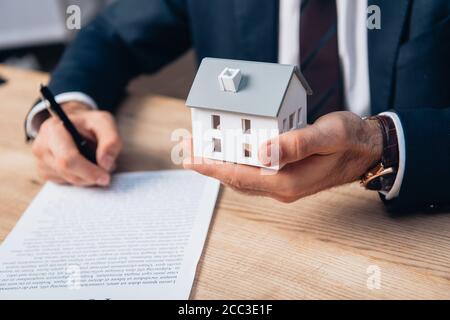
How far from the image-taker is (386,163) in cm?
67

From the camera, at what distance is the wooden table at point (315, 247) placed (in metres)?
0.59

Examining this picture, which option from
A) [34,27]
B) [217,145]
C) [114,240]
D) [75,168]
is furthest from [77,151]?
[34,27]

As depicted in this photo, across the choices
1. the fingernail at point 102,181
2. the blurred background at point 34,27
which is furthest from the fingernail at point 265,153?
the blurred background at point 34,27

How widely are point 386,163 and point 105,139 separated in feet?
1.52

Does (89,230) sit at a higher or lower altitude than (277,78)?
lower

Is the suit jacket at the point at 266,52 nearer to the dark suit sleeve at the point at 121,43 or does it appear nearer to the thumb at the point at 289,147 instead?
the dark suit sleeve at the point at 121,43

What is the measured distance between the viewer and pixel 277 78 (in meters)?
0.52

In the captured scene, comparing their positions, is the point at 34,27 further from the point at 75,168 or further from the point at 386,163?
the point at 386,163

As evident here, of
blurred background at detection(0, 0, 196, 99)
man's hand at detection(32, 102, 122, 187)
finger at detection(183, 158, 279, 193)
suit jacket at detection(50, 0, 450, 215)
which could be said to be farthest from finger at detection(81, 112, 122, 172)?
blurred background at detection(0, 0, 196, 99)

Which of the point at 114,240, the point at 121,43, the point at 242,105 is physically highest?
the point at 242,105

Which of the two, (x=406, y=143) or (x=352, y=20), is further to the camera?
(x=352, y=20)
